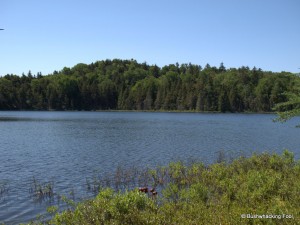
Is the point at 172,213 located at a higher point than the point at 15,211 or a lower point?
higher

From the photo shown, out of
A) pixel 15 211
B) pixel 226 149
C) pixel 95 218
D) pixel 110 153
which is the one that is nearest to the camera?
pixel 95 218

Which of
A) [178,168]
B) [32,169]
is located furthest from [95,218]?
[32,169]

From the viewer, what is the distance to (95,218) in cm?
1298

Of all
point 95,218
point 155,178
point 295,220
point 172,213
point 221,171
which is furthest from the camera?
point 155,178

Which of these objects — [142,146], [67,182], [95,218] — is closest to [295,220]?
[95,218]

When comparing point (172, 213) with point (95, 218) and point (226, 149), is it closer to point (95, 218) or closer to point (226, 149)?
point (95, 218)

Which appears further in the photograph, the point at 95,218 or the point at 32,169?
the point at 32,169

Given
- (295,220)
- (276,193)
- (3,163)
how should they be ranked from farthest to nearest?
1. (3,163)
2. (276,193)
3. (295,220)

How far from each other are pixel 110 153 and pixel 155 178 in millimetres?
17585

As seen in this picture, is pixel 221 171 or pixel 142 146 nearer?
pixel 221 171

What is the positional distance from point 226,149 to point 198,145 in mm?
5562

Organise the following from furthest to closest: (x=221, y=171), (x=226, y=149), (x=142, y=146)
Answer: (x=142, y=146)
(x=226, y=149)
(x=221, y=171)

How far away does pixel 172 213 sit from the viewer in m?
14.0

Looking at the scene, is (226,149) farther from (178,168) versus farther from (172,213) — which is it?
(172,213)
